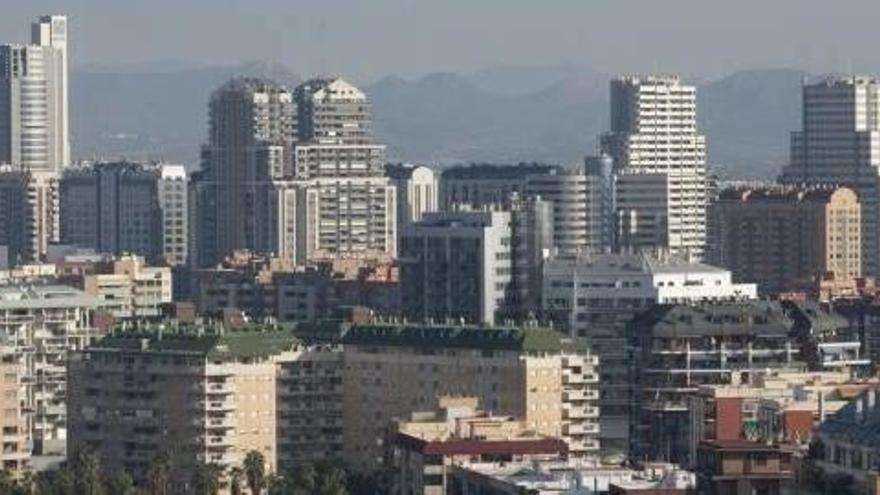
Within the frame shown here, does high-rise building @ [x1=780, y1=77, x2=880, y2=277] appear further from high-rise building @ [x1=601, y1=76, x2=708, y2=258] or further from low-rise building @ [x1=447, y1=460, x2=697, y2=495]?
low-rise building @ [x1=447, y1=460, x2=697, y2=495]

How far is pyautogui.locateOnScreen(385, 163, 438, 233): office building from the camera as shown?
523ft

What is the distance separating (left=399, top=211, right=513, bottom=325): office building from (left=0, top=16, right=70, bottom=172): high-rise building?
86220 millimetres

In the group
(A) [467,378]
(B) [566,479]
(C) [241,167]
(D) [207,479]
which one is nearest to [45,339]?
(A) [467,378]

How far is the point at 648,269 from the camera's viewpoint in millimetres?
102312

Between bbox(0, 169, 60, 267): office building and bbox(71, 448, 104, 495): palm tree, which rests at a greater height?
bbox(0, 169, 60, 267): office building

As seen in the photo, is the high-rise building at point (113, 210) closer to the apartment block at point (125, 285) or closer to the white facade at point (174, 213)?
→ the white facade at point (174, 213)

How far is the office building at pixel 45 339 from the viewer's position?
9306 cm

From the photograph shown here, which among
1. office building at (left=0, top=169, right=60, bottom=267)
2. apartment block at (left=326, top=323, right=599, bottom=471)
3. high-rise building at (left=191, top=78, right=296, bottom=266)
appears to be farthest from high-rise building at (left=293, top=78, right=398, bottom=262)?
apartment block at (left=326, top=323, right=599, bottom=471)

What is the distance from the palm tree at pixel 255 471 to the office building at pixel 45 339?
821 cm

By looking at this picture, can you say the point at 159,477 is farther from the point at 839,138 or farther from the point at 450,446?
the point at 839,138

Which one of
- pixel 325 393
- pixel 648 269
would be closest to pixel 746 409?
pixel 325 393

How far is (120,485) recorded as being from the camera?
7625cm

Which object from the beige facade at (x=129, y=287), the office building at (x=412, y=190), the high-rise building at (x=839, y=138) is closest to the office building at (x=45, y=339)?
the beige facade at (x=129, y=287)

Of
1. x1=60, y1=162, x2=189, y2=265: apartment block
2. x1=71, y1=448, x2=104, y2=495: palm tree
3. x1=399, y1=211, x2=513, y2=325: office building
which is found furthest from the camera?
x1=60, y1=162, x2=189, y2=265: apartment block
